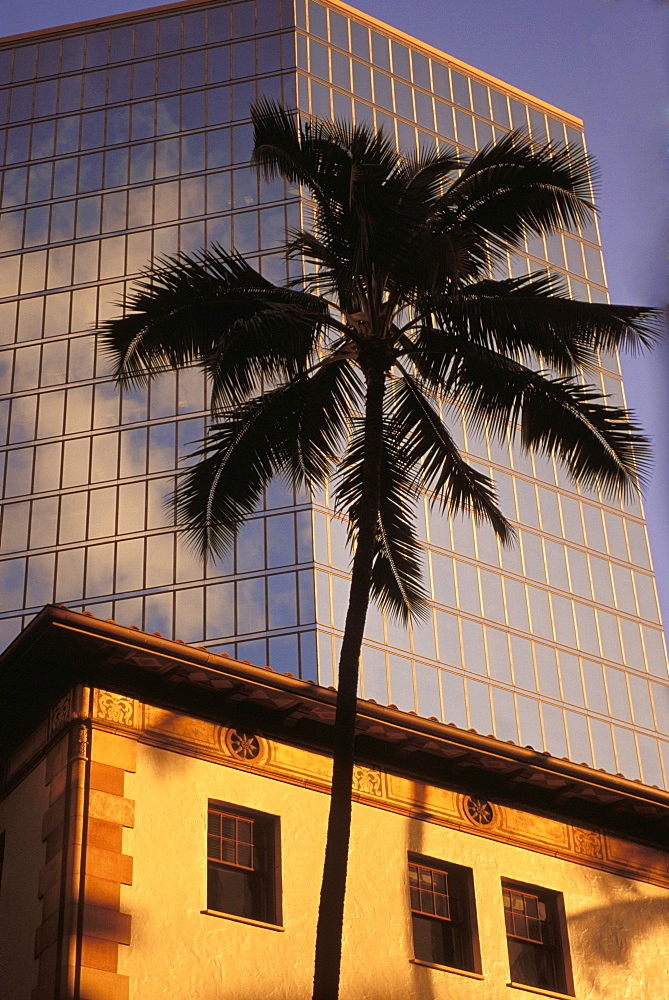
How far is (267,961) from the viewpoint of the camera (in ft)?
68.0

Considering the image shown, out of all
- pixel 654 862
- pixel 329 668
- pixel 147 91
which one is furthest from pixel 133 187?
pixel 654 862

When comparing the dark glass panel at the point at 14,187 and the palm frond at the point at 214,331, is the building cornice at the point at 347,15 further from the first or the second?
the palm frond at the point at 214,331

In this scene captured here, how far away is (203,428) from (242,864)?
5639 cm

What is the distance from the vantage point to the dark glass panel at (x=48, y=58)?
3659 inches

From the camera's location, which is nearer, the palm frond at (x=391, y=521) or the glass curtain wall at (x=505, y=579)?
the palm frond at (x=391, y=521)

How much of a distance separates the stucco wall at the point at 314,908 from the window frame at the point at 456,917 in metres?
0.11

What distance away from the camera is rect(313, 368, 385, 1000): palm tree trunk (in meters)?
18.0

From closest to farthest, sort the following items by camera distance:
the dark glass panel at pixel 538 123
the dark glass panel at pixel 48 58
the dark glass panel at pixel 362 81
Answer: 1. the dark glass panel at pixel 362 81
2. the dark glass panel at pixel 48 58
3. the dark glass panel at pixel 538 123

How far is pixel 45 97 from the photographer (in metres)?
92.3

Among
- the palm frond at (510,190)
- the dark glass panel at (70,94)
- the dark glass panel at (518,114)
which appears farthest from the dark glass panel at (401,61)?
the palm frond at (510,190)

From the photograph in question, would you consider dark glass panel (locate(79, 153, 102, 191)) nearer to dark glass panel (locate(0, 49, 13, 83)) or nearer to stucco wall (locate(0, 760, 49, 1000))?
dark glass panel (locate(0, 49, 13, 83))

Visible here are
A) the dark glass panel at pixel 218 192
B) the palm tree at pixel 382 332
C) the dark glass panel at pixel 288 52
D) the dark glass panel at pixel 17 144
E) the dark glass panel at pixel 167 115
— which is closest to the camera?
the palm tree at pixel 382 332

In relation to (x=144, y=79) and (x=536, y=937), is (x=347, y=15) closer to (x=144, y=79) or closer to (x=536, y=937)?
(x=144, y=79)

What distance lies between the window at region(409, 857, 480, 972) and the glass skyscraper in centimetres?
4571
